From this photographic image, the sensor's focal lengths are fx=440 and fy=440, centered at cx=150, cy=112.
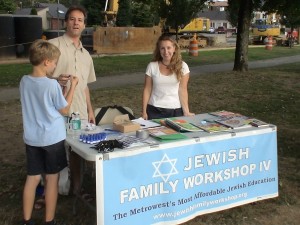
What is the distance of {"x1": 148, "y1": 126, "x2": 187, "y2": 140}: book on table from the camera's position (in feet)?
12.2

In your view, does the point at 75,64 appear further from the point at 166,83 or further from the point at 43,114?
the point at 166,83

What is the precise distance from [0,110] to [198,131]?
19.7 feet

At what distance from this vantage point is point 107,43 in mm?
23203

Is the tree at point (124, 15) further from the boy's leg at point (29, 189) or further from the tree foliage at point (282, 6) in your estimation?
the boy's leg at point (29, 189)

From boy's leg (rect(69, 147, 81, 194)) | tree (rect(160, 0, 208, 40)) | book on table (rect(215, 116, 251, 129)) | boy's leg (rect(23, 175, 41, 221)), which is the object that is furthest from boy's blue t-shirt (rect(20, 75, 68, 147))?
tree (rect(160, 0, 208, 40))

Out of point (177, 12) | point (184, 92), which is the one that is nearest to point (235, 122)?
point (184, 92)

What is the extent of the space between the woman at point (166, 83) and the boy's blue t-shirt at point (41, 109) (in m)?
1.47

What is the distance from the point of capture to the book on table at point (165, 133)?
12.2ft

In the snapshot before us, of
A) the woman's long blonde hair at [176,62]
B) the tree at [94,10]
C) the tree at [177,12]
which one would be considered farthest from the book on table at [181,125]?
the tree at [94,10]

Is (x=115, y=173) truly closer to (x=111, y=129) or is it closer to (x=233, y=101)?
(x=111, y=129)

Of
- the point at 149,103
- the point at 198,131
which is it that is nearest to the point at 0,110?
the point at 149,103

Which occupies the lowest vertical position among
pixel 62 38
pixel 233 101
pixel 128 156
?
pixel 233 101

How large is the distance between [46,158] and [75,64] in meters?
1.03

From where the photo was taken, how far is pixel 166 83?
468 cm
